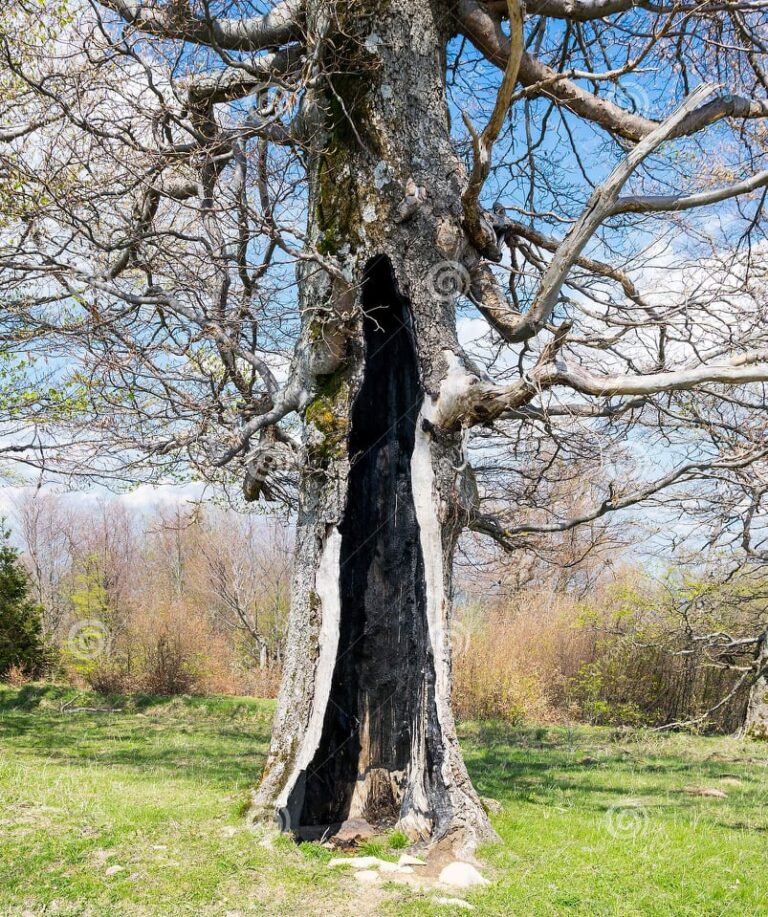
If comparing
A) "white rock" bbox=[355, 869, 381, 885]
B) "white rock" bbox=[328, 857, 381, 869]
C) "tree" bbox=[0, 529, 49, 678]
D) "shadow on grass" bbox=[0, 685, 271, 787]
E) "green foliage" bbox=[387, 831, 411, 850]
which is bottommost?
"shadow on grass" bbox=[0, 685, 271, 787]

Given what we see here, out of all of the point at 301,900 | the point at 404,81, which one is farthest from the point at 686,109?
the point at 301,900

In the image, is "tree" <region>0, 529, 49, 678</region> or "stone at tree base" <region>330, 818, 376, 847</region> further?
"tree" <region>0, 529, 49, 678</region>

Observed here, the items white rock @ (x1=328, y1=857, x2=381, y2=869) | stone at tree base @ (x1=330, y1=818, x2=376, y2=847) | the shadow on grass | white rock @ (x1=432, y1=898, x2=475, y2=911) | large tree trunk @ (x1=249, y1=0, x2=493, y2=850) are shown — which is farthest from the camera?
the shadow on grass

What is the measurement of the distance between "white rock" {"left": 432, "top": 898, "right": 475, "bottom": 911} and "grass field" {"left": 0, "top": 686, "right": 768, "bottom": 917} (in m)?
0.06

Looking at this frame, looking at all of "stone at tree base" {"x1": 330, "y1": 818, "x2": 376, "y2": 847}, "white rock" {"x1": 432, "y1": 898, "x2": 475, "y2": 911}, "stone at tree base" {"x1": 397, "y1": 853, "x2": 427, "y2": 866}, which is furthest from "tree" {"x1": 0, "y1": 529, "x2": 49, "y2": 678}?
"white rock" {"x1": 432, "y1": 898, "x2": 475, "y2": 911}

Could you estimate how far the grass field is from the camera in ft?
13.1

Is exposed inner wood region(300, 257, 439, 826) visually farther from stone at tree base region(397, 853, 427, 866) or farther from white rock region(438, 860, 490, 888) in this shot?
white rock region(438, 860, 490, 888)

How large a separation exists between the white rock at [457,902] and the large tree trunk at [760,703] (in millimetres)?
10042

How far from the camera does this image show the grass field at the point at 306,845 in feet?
13.1

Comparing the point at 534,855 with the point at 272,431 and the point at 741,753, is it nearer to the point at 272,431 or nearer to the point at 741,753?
the point at 272,431

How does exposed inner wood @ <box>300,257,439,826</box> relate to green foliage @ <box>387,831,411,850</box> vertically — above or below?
above

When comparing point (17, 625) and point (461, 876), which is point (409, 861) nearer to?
point (461, 876)

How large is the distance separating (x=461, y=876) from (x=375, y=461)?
10.1 ft

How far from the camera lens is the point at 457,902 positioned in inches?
159
